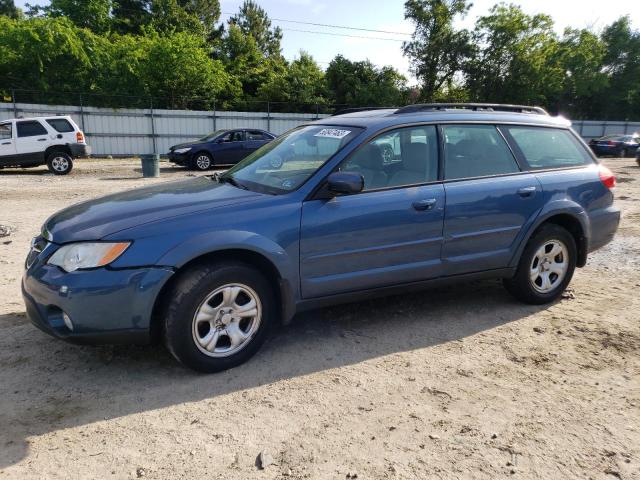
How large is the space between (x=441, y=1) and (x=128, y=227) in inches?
1408

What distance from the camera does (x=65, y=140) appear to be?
48.9ft

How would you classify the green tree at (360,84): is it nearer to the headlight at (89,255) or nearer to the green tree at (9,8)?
the headlight at (89,255)

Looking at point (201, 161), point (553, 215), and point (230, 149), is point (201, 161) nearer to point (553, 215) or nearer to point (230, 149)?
point (230, 149)

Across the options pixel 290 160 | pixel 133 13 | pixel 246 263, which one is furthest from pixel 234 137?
pixel 133 13

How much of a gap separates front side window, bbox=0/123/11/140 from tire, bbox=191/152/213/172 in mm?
5214

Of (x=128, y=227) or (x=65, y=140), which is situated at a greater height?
(x=65, y=140)

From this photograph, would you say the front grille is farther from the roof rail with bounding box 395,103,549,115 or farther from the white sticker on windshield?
the roof rail with bounding box 395,103,549,115

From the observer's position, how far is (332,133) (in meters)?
4.06

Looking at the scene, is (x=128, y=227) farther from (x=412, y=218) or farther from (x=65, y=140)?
(x=65, y=140)

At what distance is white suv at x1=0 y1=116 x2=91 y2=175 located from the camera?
1440 cm

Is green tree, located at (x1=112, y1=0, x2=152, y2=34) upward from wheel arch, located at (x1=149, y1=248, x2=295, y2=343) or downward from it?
upward

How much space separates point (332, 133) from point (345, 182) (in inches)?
29.9

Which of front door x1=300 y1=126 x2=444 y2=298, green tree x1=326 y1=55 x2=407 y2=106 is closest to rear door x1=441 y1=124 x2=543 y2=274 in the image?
front door x1=300 y1=126 x2=444 y2=298

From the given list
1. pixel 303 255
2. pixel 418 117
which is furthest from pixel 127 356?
pixel 418 117
